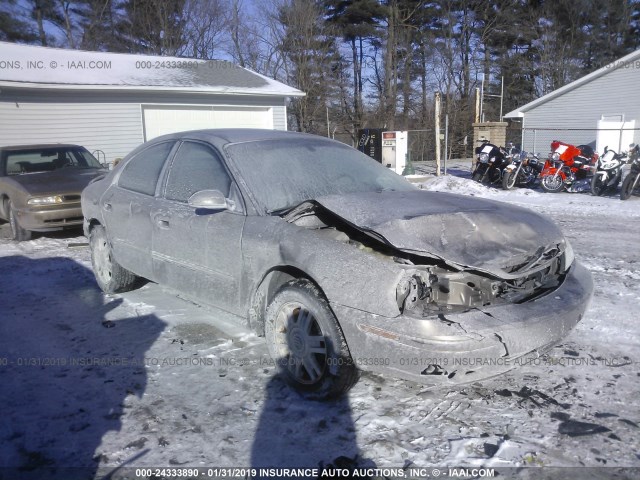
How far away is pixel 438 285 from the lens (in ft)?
9.21

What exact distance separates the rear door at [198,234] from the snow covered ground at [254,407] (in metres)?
0.35

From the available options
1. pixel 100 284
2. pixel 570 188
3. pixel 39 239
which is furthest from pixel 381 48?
pixel 100 284

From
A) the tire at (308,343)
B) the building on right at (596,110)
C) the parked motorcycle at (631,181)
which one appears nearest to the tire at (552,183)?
the parked motorcycle at (631,181)

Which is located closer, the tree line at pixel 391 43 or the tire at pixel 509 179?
the tire at pixel 509 179

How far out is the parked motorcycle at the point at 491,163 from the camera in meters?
13.6

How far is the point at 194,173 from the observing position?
4.08 m

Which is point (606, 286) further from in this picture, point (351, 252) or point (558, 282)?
point (351, 252)

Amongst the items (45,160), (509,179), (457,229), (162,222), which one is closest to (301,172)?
(162,222)

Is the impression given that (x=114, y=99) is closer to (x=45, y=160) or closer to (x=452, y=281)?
(x=45, y=160)

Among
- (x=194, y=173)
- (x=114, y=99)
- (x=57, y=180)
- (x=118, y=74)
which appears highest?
(x=118, y=74)

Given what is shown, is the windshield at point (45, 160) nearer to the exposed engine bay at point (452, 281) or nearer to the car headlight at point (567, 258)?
the exposed engine bay at point (452, 281)

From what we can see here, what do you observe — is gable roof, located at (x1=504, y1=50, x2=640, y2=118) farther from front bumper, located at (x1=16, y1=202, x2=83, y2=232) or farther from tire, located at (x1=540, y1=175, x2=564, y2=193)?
front bumper, located at (x1=16, y1=202, x2=83, y2=232)

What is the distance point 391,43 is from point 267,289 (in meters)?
36.4

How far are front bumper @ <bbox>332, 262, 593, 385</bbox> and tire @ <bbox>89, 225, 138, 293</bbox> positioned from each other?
3.10 metres
